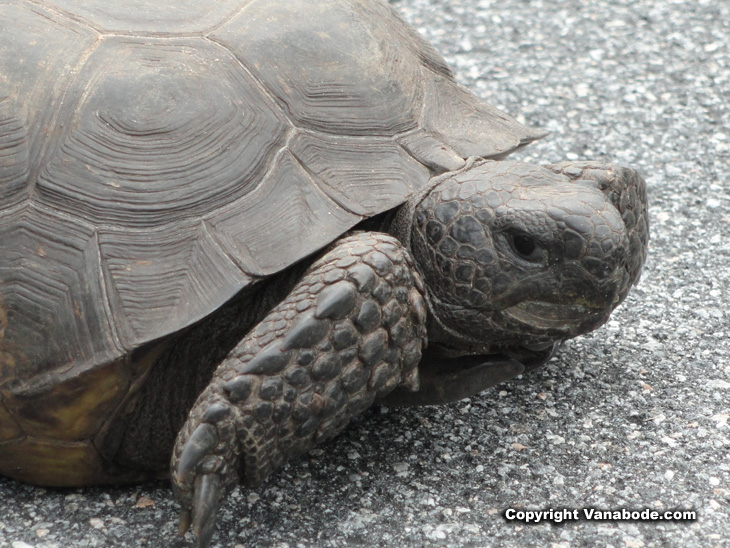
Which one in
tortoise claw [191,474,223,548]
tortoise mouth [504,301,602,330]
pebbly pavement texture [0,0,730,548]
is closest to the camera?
tortoise claw [191,474,223,548]

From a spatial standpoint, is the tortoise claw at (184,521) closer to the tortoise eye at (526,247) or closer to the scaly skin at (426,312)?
the scaly skin at (426,312)

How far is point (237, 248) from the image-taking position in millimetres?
2369

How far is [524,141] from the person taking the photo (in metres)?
3.12

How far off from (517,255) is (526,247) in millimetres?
35

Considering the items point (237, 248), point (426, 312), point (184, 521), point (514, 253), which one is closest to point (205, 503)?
point (184, 521)

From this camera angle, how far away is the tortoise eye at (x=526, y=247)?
246 centimetres

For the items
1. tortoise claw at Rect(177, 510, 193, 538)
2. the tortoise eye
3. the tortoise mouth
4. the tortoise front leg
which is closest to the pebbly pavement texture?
tortoise claw at Rect(177, 510, 193, 538)

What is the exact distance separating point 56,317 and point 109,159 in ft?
1.42

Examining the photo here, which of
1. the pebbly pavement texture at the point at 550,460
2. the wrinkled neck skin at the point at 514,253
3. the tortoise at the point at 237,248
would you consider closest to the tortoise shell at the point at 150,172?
the tortoise at the point at 237,248

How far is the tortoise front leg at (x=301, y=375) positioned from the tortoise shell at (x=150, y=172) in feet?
0.46

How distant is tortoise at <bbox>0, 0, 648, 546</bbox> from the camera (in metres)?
2.29

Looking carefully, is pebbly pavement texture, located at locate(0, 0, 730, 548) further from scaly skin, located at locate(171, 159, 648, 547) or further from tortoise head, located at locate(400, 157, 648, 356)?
tortoise head, located at locate(400, 157, 648, 356)

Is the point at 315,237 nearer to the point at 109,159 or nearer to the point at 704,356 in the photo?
the point at 109,159

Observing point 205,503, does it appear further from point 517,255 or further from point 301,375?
point 517,255
